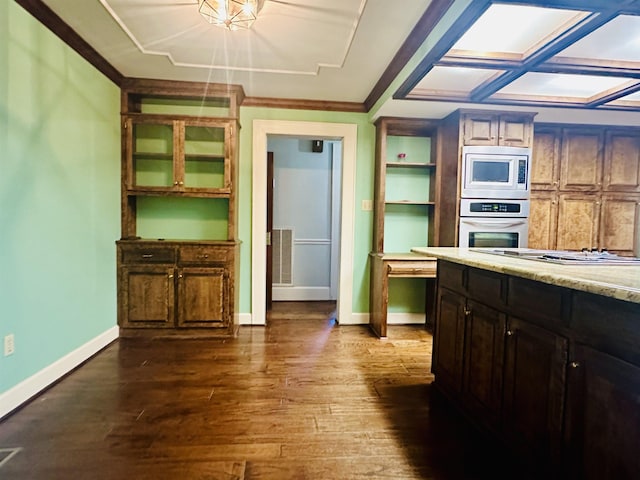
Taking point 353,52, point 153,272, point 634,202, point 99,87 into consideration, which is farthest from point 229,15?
point 634,202

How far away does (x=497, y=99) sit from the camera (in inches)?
120

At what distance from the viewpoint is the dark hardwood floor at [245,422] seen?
5.18ft

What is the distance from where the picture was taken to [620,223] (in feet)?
12.3

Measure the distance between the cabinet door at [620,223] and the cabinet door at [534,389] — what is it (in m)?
3.11

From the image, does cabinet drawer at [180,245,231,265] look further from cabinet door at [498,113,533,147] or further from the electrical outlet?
cabinet door at [498,113,533,147]

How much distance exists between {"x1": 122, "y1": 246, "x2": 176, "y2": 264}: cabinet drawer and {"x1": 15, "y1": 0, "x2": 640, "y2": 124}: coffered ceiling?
1600 mm

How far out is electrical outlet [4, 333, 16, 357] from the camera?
197cm

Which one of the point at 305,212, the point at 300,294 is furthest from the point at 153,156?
the point at 300,294

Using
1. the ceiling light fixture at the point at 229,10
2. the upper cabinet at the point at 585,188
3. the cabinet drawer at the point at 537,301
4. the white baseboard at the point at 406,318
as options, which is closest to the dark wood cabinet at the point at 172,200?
the ceiling light fixture at the point at 229,10

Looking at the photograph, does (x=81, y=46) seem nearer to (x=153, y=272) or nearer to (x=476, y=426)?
(x=153, y=272)

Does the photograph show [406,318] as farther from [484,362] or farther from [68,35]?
[68,35]

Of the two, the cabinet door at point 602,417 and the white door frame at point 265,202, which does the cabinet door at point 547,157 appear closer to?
the white door frame at point 265,202

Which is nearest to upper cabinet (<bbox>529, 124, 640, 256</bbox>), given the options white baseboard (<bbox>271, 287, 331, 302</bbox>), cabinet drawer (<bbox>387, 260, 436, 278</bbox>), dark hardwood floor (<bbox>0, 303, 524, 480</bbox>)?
cabinet drawer (<bbox>387, 260, 436, 278</bbox>)

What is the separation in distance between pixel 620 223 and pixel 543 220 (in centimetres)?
89
